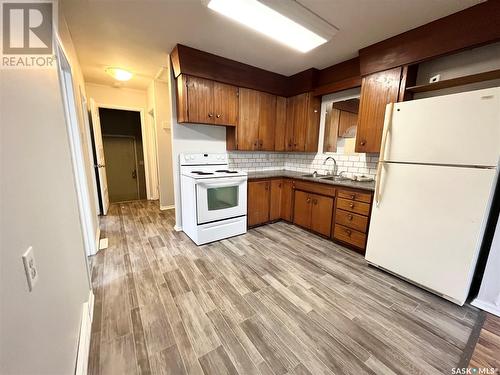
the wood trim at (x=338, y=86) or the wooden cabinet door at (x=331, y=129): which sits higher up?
the wood trim at (x=338, y=86)

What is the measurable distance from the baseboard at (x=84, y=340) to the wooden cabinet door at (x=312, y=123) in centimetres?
321

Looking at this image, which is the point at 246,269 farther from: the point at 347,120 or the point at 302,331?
the point at 347,120

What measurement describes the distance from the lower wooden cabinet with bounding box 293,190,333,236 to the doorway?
13.4 ft

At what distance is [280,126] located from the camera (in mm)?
3596

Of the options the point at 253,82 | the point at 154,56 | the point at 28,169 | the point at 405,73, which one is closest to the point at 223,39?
the point at 253,82

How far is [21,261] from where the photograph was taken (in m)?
0.61

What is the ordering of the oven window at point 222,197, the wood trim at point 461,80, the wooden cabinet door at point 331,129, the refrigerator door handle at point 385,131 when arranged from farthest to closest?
the wooden cabinet door at point 331,129
the oven window at point 222,197
the refrigerator door handle at point 385,131
the wood trim at point 461,80

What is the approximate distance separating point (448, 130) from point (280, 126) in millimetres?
2307

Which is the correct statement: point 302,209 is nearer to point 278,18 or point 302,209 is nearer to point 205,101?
point 205,101

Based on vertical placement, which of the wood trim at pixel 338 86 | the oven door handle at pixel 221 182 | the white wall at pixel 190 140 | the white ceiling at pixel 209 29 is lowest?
the oven door handle at pixel 221 182

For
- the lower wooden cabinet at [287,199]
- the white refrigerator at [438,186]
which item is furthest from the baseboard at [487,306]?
the lower wooden cabinet at [287,199]

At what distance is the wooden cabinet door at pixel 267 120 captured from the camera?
11.0 feet

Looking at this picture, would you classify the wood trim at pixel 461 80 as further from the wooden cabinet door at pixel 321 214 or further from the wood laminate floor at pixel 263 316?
the wood laminate floor at pixel 263 316

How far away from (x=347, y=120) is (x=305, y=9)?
174 centimetres
